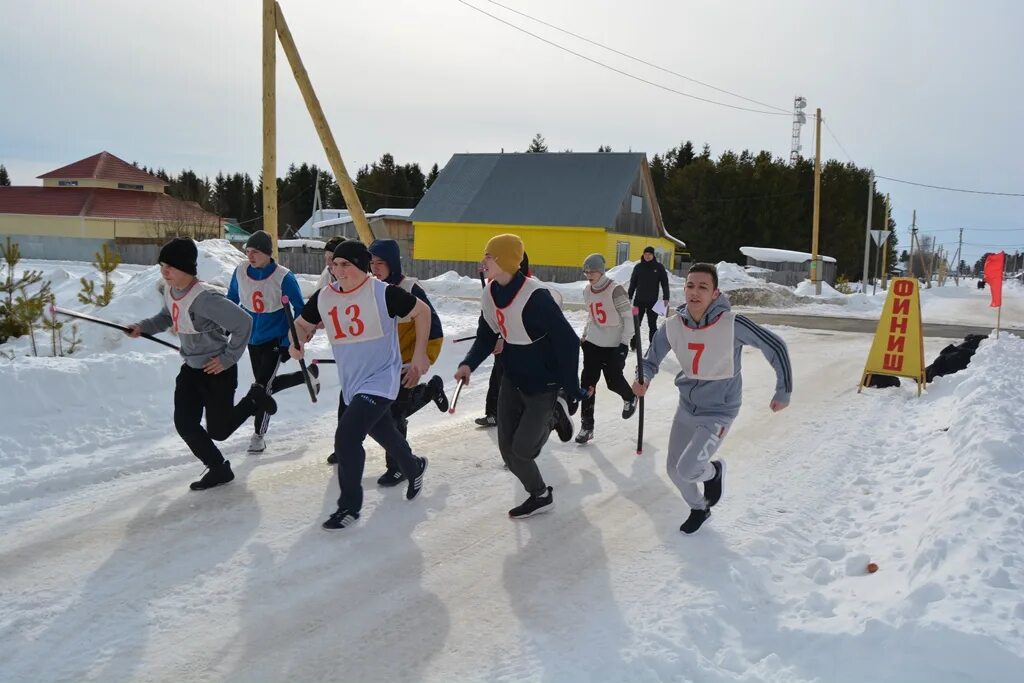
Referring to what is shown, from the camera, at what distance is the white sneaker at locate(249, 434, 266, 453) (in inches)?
256

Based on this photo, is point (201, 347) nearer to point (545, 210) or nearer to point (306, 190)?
point (545, 210)

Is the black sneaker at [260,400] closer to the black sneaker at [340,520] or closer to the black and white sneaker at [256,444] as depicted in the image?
the black and white sneaker at [256,444]

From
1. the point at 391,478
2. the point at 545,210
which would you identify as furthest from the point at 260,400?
the point at 545,210

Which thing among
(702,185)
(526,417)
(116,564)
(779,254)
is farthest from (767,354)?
(702,185)

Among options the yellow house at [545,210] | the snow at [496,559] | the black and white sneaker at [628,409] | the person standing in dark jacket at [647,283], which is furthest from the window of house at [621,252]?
the snow at [496,559]

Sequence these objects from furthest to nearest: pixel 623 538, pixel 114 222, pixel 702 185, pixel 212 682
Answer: pixel 702 185 < pixel 114 222 < pixel 623 538 < pixel 212 682

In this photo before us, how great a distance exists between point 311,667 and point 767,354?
3317mm

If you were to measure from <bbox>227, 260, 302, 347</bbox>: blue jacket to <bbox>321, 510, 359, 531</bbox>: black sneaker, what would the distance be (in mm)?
2344

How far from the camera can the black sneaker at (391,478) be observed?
5730 millimetres

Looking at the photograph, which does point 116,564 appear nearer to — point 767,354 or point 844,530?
point 767,354

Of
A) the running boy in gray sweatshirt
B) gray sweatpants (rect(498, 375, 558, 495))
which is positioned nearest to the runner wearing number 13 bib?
gray sweatpants (rect(498, 375, 558, 495))

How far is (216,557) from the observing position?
432 cm

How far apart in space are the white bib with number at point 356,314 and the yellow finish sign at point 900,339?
7408mm

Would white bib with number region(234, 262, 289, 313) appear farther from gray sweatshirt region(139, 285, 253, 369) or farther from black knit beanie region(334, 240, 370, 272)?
black knit beanie region(334, 240, 370, 272)
